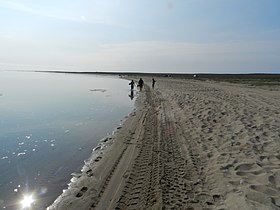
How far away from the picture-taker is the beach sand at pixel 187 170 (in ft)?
20.4

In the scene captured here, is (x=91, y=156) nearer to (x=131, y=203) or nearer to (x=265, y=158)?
(x=131, y=203)

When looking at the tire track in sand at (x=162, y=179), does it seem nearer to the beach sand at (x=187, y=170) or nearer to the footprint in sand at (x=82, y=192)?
the beach sand at (x=187, y=170)

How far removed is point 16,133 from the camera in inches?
567

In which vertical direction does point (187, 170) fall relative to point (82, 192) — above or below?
above

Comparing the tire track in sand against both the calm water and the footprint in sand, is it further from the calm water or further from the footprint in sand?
the calm water

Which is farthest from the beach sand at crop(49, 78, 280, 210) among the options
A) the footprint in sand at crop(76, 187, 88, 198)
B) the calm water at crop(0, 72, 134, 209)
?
the calm water at crop(0, 72, 134, 209)

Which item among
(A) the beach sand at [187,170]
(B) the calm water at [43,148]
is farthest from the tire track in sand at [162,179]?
(B) the calm water at [43,148]

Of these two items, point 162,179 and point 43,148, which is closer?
point 162,179

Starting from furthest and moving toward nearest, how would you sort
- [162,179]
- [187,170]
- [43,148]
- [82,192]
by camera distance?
[43,148] < [187,170] < [162,179] < [82,192]

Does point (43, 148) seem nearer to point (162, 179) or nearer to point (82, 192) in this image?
point (82, 192)

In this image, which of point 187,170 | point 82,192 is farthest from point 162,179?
point 82,192

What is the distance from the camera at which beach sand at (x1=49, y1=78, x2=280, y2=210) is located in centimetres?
623


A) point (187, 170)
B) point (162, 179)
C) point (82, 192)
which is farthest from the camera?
point (187, 170)

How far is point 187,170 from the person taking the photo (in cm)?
815
